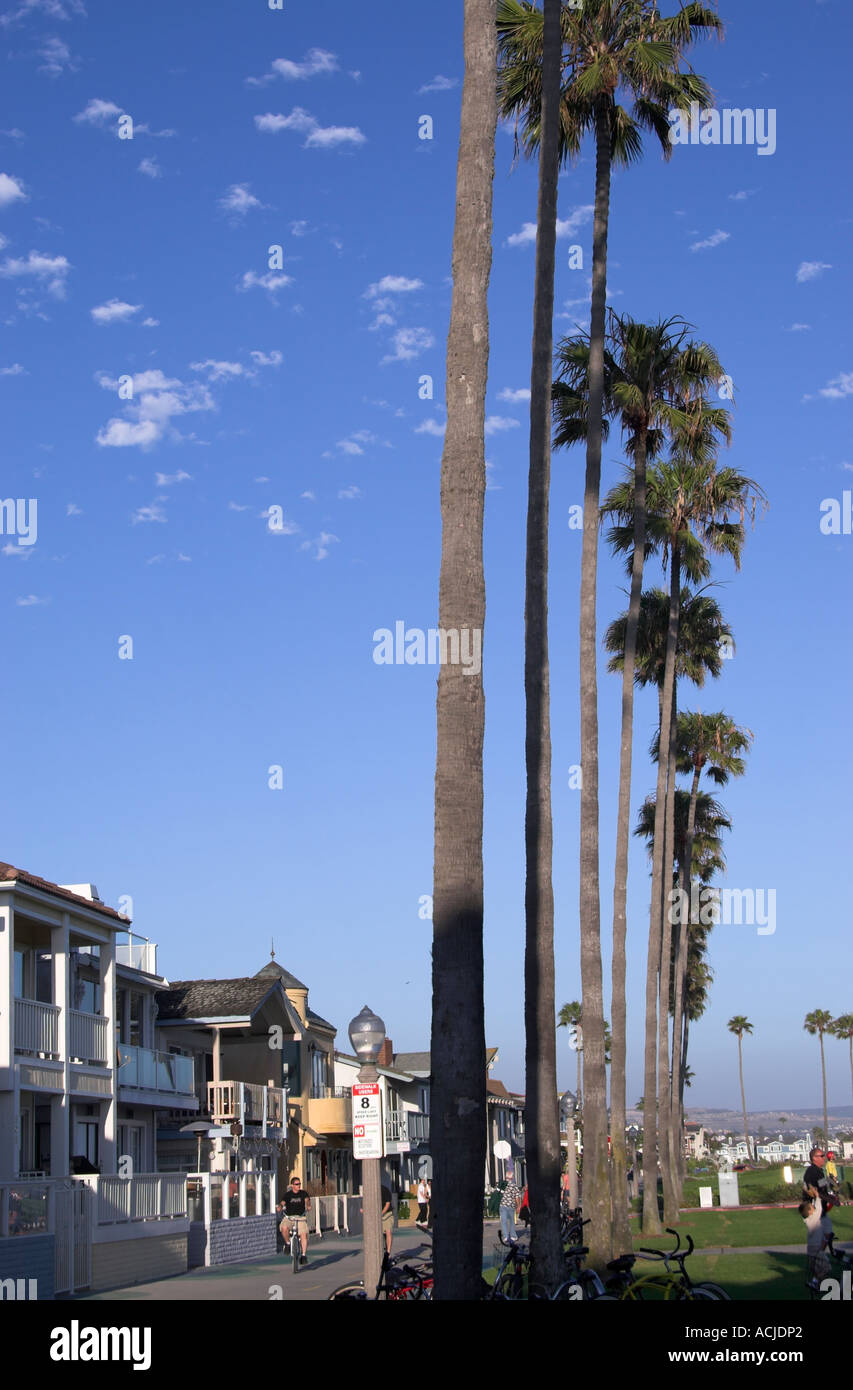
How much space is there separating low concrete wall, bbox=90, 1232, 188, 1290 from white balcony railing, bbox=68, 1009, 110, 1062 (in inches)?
154

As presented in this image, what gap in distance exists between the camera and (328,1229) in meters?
40.2

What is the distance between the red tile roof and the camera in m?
25.0

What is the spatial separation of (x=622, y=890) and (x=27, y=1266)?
12.9 m

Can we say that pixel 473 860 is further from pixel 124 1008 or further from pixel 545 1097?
pixel 124 1008

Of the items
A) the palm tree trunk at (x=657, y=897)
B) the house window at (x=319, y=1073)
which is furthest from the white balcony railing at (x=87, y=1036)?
the house window at (x=319, y=1073)

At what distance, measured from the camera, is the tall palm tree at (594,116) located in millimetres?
23047

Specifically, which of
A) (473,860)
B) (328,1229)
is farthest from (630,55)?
(328,1229)

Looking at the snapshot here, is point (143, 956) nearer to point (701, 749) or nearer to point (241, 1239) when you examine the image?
point (241, 1239)

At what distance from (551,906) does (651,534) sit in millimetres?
21276

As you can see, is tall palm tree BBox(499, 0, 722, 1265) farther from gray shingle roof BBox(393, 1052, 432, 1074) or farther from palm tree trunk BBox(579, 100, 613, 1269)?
gray shingle roof BBox(393, 1052, 432, 1074)

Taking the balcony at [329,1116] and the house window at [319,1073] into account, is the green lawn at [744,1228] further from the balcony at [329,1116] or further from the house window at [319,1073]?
the house window at [319,1073]

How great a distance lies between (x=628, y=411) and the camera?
99.0 ft

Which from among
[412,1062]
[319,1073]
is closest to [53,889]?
A: [319,1073]

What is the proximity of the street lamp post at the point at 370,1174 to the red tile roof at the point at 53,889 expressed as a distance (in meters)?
12.5
